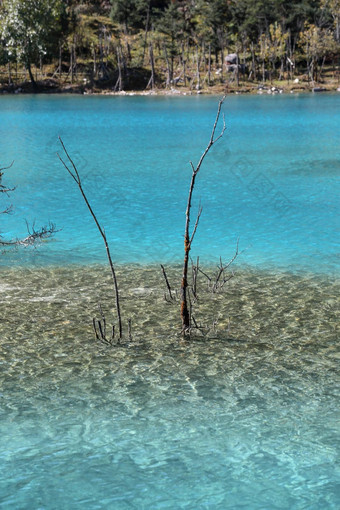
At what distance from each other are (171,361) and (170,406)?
2.04 metres

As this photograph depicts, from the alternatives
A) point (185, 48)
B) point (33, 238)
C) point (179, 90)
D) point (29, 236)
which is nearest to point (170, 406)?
point (29, 236)

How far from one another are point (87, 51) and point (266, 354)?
478 ft

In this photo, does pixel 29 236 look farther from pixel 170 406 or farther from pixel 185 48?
pixel 185 48

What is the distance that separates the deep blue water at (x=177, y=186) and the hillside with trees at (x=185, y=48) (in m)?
58.9

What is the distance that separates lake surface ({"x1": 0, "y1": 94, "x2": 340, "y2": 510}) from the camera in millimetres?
10531

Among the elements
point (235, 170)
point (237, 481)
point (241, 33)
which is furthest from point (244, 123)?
point (241, 33)

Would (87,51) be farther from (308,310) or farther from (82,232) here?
(308,310)

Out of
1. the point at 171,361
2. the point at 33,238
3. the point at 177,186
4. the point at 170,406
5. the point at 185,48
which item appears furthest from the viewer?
the point at 185,48

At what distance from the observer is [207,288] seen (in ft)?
65.5

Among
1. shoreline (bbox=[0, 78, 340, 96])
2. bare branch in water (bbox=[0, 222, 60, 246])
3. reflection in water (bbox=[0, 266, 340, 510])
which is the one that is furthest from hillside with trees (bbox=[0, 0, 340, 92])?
reflection in water (bbox=[0, 266, 340, 510])

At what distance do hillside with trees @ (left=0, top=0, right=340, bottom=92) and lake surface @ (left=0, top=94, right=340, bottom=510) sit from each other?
100m

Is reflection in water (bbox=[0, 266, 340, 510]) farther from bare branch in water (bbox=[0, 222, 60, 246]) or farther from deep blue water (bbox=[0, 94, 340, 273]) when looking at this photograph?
deep blue water (bbox=[0, 94, 340, 273])

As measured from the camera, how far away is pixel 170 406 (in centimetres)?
1264

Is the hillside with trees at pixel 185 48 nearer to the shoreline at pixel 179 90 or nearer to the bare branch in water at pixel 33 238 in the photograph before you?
the shoreline at pixel 179 90
